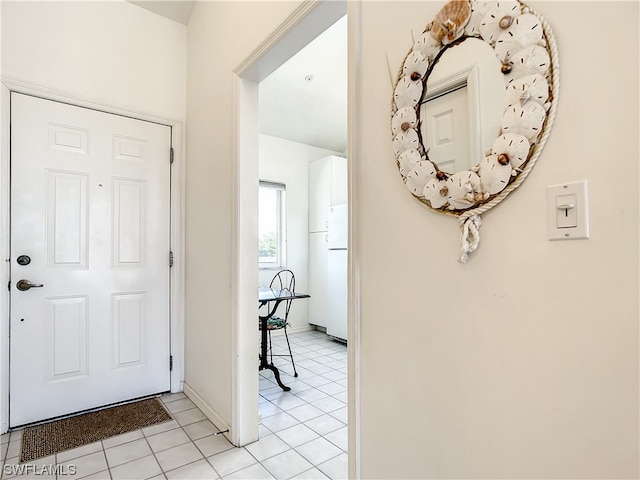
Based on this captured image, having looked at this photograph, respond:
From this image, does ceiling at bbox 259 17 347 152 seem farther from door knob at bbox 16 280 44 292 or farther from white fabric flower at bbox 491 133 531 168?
door knob at bbox 16 280 44 292

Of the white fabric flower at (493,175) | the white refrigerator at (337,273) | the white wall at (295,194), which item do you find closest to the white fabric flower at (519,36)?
the white fabric flower at (493,175)

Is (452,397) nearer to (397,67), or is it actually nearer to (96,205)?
(397,67)

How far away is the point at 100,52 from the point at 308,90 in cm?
172

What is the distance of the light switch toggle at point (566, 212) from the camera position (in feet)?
2.43

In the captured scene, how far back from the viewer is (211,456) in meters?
1.88

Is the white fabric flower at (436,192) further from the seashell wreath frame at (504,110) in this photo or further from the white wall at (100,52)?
the white wall at (100,52)

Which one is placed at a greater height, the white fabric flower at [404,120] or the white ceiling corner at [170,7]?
the white ceiling corner at [170,7]

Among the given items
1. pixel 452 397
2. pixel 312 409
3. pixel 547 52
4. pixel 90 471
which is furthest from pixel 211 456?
pixel 547 52

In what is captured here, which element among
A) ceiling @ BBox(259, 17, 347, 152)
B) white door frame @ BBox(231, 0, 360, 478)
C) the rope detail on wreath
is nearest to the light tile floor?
white door frame @ BBox(231, 0, 360, 478)

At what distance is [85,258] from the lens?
7.88ft

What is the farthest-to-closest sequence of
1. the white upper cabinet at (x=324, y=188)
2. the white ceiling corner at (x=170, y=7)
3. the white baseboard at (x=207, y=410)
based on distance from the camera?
the white upper cabinet at (x=324, y=188) → the white ceiling corner at (x=170, y=7) → the white baseboard at (x=207, y=410)

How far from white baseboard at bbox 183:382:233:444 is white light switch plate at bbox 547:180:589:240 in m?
2.01

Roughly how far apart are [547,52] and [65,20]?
290 centimetres

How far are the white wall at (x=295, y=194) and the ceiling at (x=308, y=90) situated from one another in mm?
158
